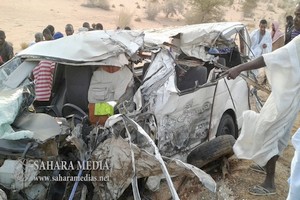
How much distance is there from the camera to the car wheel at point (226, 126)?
6023mm

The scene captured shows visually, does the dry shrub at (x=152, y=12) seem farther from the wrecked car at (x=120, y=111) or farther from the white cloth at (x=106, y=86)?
the white cloth at (x=106, y=86)

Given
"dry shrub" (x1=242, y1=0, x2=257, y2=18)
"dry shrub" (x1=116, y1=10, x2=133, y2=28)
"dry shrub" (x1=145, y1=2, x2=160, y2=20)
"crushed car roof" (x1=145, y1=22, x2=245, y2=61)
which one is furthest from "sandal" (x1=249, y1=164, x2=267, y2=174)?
"dry shrub" (x1=242, y1=0, x2=257, y2=18)

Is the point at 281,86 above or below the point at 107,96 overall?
above

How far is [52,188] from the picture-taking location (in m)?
3.76

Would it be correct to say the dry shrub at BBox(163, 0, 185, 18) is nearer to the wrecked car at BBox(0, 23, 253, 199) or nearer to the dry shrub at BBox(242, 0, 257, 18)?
the dry shrub at BBox(242, 0, 257, 18)

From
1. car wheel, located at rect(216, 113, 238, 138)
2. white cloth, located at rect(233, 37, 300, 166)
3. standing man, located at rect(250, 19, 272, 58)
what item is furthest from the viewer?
standing man, located at rect(250, 19, 272, 58)

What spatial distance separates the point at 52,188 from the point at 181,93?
1.90m

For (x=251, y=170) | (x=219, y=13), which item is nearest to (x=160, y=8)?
(x=219, y=13)

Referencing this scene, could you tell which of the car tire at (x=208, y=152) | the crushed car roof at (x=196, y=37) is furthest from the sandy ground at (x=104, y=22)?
the crushed car roof at (x=196, y=37)

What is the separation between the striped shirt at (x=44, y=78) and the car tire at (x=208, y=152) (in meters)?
2.07

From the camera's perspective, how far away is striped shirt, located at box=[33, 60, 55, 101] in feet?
18.0

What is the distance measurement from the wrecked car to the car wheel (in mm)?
15

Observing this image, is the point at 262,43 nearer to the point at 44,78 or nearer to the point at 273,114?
the point at 273,114

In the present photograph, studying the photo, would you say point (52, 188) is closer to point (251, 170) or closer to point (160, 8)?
point (251, 170)
